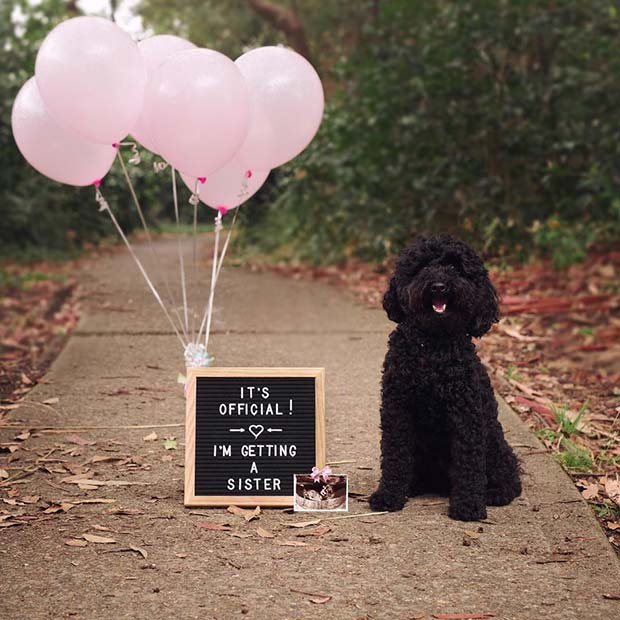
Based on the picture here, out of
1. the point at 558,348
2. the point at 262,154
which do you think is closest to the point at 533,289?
the point at 558,348

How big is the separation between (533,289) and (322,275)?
9.55ft

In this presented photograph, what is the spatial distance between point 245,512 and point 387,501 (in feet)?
1.91

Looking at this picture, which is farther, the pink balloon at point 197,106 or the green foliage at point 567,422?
the green foliage at point 567,422

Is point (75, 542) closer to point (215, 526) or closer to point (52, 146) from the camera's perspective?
point (215, 526)

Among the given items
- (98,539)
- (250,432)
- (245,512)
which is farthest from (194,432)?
(98,539)

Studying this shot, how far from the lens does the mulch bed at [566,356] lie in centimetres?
512

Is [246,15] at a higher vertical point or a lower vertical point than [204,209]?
higher

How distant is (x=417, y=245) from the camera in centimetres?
401

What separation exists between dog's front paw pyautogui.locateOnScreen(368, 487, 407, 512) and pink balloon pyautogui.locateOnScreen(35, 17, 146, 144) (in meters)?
2.17

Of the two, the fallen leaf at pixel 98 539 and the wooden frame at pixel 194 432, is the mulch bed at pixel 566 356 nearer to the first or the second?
the wooden frame at pixel 194 432

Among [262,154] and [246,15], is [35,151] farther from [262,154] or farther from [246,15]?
[246,15]

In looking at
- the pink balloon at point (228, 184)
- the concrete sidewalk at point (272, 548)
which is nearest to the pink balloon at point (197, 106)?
the pink balloon at point (228, 184)

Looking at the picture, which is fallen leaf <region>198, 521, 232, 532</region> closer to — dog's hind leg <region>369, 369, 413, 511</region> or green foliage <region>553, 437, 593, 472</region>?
dog's hind leg <region>369, 369, 413, 511</region>

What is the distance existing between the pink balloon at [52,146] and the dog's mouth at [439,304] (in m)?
2.36
